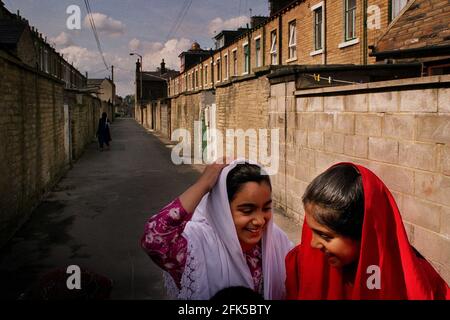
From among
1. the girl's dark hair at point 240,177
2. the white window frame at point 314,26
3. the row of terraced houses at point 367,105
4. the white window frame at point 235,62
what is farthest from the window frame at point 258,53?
the girl's dark hair at point 240,177

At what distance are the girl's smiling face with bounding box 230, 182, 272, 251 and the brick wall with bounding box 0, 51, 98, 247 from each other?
228 inches

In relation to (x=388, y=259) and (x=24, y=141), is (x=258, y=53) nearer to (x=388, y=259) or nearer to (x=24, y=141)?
(x=24, y=141)

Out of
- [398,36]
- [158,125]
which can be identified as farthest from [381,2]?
[158,125]

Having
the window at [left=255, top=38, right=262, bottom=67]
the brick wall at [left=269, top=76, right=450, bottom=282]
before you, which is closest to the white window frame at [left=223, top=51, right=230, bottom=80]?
the window at [left=255, top=38, right=262, bottom=67]

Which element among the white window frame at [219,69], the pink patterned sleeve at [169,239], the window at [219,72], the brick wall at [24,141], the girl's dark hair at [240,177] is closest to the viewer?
the pink patterned sleeve at [169,239]

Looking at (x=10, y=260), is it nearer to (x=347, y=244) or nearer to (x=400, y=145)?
(x=400, y=145)

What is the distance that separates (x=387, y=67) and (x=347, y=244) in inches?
359

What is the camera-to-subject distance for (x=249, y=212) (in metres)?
2.08

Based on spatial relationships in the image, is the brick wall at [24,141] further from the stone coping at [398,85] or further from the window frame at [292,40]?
the window frame at [292,40]

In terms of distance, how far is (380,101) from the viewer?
5871 millimetres

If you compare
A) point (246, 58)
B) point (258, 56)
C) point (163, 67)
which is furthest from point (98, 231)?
point (163, 67)

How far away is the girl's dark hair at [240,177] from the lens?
208cm

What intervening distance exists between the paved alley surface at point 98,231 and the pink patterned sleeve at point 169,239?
332 centimetres
